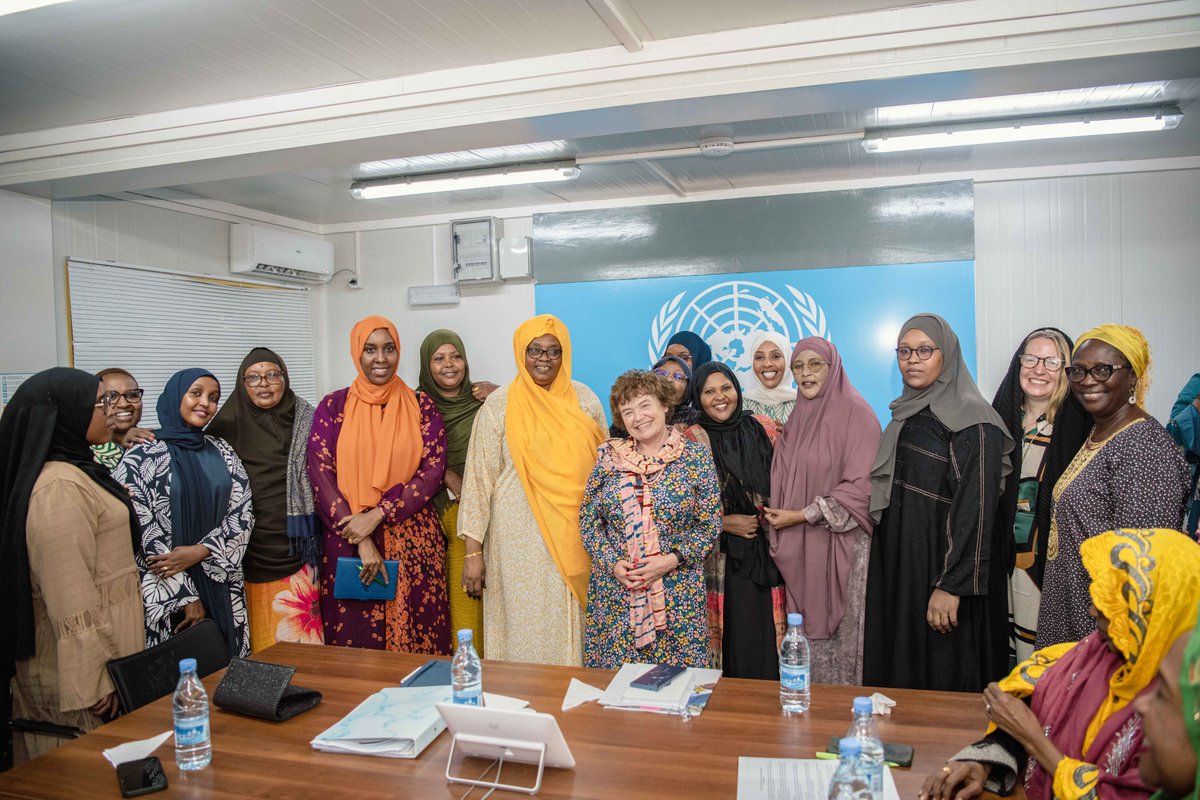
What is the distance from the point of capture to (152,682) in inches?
86.0

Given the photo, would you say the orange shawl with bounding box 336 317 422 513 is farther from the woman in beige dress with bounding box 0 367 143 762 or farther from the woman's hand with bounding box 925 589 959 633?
the woman's hand with bounding box 925 589 959 633

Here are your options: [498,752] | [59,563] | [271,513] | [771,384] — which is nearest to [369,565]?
[271,513]

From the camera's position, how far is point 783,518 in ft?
9.50

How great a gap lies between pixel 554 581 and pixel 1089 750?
205 cm

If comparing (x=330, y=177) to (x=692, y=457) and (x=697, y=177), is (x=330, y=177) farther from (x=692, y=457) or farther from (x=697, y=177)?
(x=692, y=457)

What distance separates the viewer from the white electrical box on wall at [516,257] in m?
5.88

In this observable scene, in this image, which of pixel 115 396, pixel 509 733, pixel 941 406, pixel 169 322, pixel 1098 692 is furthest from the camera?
pixel 169 322

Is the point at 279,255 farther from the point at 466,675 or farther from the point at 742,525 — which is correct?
the point at 466,675

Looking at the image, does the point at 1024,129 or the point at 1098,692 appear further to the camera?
the point at 1024,129

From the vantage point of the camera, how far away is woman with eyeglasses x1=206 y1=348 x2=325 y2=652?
10.9ft

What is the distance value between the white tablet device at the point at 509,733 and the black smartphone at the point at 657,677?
0.39 meters

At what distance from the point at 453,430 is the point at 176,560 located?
1.35 m

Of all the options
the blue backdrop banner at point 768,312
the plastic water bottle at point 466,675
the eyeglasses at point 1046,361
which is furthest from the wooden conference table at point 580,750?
the blue backdrop banner at point 768,312

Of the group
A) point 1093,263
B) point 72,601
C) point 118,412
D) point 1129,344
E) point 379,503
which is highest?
point 1093,263
